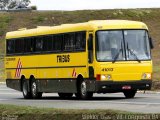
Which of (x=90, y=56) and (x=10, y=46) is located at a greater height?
(x=10, y=46)

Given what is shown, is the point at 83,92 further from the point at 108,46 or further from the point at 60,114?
the point at 60,114

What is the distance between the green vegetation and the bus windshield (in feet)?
24.3

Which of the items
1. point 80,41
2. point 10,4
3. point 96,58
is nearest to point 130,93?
point 96,58

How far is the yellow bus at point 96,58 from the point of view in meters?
28.0

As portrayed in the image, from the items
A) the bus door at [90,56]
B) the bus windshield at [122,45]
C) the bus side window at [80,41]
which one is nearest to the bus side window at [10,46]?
the bus side window at [80,41]

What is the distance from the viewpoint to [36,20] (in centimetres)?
9425

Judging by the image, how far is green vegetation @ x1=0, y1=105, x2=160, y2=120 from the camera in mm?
17156

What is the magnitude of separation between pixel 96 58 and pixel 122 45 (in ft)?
3.67

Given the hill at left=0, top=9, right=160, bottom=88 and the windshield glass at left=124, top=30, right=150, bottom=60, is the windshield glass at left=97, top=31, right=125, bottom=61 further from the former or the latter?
the hill at left=0, top=9, right=160, bottom=88

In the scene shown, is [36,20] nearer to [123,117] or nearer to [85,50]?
[85,50]

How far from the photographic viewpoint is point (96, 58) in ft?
92.0

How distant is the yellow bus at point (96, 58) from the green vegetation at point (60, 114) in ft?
23.9

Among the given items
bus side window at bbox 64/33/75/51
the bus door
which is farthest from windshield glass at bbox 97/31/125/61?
bus side window at bbox 64/33/75/51

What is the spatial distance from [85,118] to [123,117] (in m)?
1.01
